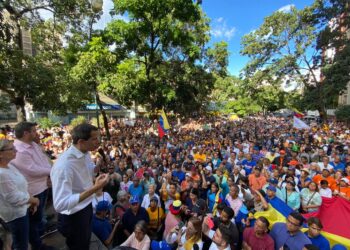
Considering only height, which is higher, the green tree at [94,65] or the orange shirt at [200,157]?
the green tree at [94,65]

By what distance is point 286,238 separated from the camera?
357 cm

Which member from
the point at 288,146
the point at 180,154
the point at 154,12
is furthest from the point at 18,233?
the point at 154,12

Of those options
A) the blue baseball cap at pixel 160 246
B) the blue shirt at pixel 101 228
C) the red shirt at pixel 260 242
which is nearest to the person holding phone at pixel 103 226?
the blue shirt at pixel 101 228

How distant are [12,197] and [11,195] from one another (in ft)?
0.07

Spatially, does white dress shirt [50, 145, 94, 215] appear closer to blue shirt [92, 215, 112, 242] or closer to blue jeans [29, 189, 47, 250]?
blue jeans [29, 189, 47, 250]

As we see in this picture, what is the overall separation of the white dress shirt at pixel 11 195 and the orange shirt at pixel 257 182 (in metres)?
5.15

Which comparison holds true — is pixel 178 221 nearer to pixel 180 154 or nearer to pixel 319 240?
pixel 319 240

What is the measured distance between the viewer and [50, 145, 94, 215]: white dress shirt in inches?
73.9

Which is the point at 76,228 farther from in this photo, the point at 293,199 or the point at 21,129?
the point at 293,199

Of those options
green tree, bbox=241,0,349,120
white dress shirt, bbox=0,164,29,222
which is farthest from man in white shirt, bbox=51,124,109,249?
green tree, bbox=241,0,349,120

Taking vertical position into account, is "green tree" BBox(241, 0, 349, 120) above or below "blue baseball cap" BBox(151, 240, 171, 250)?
above

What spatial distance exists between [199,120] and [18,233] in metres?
24.1

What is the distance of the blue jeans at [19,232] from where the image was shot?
249 cm

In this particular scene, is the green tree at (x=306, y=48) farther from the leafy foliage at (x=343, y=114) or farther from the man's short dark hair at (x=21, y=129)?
the man's short dark hair at (x=21, y=129)
